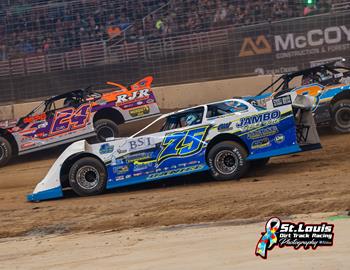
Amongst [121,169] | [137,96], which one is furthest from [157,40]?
[121,169]

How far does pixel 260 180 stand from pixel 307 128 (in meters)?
1.15

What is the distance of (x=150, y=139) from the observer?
979 cm

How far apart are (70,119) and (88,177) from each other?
4527mm

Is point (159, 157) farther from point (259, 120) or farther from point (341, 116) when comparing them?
point (341, 116)

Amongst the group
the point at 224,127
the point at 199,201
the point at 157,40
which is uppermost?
the point at 157,40

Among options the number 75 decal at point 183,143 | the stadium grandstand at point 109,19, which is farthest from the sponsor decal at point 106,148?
the stadium grandstand at point 109,19

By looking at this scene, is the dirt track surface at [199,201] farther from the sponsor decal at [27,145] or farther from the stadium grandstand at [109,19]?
the stadium grandstand at [109,19]

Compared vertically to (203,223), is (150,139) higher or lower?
higher

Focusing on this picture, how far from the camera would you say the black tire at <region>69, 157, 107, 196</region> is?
32.8 ft

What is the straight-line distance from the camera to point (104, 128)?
14.6 meters

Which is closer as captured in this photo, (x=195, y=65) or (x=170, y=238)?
(x=170, y=238)

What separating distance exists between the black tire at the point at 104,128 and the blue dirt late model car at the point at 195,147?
443 centimetres

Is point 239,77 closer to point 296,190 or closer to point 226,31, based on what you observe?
point 226,31

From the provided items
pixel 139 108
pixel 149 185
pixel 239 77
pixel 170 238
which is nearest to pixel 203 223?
pixel 170 238
